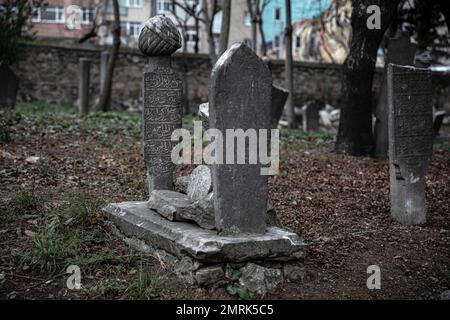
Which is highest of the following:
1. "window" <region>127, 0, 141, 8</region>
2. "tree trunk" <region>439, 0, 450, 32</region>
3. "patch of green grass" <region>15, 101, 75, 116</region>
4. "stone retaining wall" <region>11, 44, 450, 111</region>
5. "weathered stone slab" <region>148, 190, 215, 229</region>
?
"window" <region>127, 0, 141, 8</region>

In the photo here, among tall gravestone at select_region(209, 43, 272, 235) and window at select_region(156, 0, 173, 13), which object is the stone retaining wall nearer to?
window at select_region(156, 0, 173, 13)

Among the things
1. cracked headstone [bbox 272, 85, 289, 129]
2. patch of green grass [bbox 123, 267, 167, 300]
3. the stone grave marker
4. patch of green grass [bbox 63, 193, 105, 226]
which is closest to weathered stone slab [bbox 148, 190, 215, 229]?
the stone grave marker

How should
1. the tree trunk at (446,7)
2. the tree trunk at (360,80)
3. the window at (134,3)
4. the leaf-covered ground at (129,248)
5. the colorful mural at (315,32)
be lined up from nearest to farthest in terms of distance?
→ the leaf-covered ground at (129,248) < the tree trunk at (360,80) < the tree trunk at (446,7) < the colorful mural at (315,32) < the window at (134,3)

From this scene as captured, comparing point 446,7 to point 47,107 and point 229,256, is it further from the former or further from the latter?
point 47,107

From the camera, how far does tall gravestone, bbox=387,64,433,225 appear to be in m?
6.84

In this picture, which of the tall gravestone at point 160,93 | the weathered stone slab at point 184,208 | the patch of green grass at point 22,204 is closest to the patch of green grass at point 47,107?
the patch of green grass at point 22,204

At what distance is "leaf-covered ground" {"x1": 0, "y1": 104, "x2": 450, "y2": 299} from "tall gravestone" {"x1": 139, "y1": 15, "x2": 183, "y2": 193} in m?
0.91

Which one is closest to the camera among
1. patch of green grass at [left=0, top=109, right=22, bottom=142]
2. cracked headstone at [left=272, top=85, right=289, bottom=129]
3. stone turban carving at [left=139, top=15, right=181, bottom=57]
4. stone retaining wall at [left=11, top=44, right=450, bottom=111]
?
stone turban carving at [left=139, top=15, right=181, bottom=57]

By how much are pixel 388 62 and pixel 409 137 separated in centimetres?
516

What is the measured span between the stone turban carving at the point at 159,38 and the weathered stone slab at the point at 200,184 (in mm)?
1591

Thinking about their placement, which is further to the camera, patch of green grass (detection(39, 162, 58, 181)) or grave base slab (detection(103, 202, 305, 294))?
patch of green grass (detection(39, 162, 58, 181))

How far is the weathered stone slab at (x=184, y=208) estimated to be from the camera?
510cm

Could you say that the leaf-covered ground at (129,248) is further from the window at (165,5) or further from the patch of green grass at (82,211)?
the window at (165,5)

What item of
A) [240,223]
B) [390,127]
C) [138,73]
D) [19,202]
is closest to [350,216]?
[390,127]
